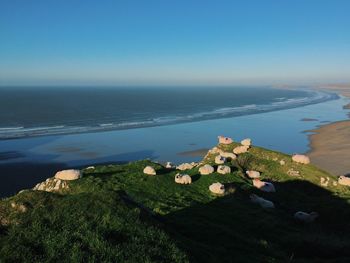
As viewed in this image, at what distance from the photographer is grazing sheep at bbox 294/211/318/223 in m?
23.3

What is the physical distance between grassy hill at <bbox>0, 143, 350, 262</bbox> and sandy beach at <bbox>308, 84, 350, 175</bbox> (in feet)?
79.8

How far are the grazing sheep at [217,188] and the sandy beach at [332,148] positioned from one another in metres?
31.1

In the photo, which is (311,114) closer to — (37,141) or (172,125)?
(172,125)

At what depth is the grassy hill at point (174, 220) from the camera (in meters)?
11.3

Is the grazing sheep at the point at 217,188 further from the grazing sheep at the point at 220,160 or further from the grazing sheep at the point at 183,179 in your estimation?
the grazing sheep at the point at 220,160

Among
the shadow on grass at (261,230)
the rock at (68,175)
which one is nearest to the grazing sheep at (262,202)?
the shadow on grass at (261,230)

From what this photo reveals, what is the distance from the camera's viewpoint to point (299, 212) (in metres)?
23.9

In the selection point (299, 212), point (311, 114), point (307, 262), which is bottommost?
point (311, 114)

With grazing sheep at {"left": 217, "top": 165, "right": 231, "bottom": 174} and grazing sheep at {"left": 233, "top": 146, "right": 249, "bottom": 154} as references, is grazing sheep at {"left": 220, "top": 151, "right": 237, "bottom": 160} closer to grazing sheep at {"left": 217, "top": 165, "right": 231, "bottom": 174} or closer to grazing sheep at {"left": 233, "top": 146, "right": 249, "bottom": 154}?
grazing sheep at {"left": 233, "top": 146, "right": 249, "bottom": 154}

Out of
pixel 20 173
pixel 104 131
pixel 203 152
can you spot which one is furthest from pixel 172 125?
pixel 20 173

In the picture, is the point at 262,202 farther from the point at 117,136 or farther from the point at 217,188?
the point at 117,136

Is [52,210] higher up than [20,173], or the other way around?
[52,210]

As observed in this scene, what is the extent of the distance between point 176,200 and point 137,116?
296 feet

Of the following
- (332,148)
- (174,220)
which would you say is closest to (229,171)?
(174,220)
